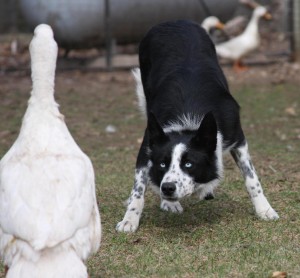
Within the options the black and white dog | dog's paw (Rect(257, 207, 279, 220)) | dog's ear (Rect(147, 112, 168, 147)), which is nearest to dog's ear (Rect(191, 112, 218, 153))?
the black and white dog

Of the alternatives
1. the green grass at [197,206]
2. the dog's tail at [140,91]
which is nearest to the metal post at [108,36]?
the green grass at [197,206]

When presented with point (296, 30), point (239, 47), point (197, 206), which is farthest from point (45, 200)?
point (296, 30)

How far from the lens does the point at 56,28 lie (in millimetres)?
14398

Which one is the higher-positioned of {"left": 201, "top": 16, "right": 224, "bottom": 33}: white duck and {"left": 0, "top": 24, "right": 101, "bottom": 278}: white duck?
{"left": 0, "top": 24, "right": 101, "bottom": 278}: white duck

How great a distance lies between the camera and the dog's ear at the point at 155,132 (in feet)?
19.0

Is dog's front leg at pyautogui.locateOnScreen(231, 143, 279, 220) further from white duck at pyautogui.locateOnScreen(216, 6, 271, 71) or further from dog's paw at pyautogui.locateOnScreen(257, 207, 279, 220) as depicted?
white duck at pyautogui.locateOnScreen(216, 6, 271, 71)

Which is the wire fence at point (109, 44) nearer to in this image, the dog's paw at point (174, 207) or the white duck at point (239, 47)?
the white duck at point (239, 47)

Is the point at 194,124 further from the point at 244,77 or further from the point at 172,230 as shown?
the point at 244,77

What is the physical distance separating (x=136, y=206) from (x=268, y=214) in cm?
102

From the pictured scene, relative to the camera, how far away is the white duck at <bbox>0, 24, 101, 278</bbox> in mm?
4145

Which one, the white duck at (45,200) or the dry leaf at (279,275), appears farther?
the dry leaf at (279,275)

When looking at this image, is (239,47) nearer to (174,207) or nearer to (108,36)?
(108,36)

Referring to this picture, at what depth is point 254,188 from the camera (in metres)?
6.37

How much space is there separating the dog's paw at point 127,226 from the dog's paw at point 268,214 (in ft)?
3.19
